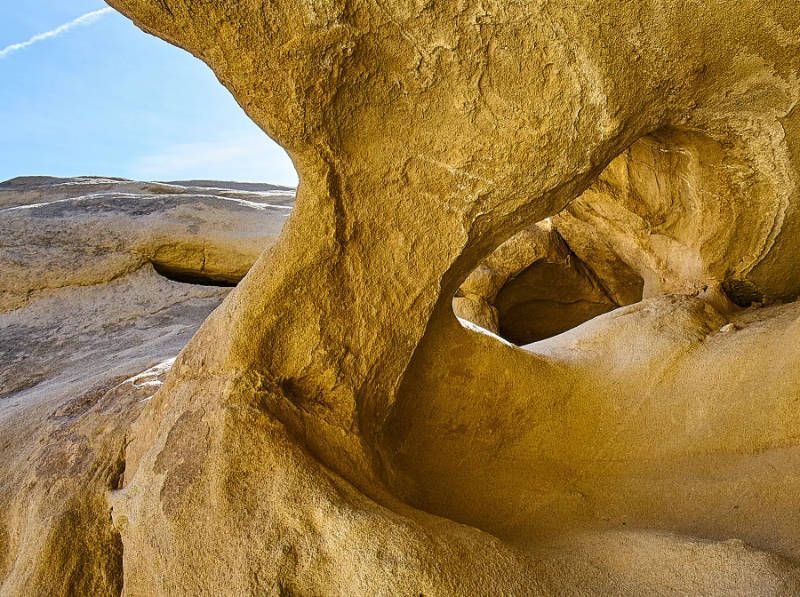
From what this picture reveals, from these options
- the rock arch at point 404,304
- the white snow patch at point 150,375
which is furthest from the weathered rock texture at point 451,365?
the white snow patch at point 150,375

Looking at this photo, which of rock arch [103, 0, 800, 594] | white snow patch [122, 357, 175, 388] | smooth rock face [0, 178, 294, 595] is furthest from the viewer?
white snow patch [122, 357, 175, 388]

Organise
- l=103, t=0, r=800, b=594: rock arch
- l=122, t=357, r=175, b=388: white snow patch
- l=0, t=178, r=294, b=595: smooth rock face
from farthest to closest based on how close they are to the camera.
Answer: l=122, t=357, r=175, b=388: white snow patch
l=0, t=178, r=294, b=595: smooth rock face
l=103, t=0, r=800, b=594: rock arch

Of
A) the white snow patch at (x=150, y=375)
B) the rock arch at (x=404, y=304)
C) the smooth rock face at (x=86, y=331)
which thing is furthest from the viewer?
the white snow patch at (x=150, y=375)

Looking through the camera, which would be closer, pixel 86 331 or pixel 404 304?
pixel 404 304

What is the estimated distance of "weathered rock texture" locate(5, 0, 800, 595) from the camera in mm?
1203

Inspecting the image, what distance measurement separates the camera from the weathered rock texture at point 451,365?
1.20 m

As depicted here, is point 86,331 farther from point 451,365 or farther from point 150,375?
point 451,365

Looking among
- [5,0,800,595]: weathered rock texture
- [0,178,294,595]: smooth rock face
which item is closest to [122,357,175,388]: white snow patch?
[0,178,294,595]: smooth rock face

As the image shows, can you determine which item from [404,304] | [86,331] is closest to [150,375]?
[404,304]

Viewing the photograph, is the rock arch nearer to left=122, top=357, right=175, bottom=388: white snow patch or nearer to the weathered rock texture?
the weathered rock texture

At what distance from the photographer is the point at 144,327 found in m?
3.05

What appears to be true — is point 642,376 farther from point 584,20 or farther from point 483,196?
point 584,20

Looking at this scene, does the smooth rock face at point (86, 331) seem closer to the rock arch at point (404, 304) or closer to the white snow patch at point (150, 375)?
the white snow patch at point (150, 375)

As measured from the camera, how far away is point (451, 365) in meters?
1.96
